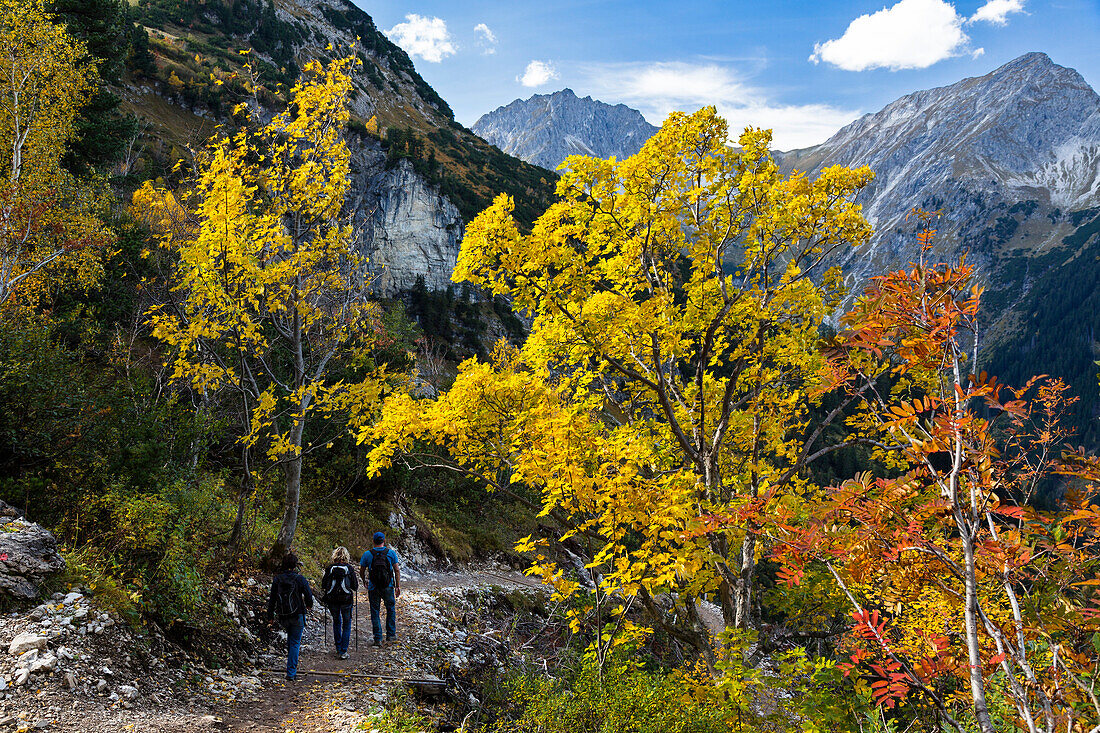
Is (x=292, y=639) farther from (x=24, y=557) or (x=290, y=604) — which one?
(x=24, y=557)

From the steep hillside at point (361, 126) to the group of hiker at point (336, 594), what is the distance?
28.3m

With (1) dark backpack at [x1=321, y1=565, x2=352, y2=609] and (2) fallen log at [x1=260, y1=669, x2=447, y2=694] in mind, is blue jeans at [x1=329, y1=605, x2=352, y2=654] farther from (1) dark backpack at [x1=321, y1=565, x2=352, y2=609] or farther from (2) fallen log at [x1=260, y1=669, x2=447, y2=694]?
(2) fallen log at [x1=260, y1=669, x2=447, y2=694]

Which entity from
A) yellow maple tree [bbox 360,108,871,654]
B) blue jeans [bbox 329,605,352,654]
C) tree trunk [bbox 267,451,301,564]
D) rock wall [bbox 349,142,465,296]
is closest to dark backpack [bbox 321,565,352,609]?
blue jeans [bbox 329,605,352,654]

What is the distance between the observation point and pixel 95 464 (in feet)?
21.9

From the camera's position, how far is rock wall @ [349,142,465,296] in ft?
174

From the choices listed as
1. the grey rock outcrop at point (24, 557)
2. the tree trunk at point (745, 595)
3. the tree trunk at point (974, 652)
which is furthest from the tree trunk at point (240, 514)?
the tree trunk at point (974, 652)

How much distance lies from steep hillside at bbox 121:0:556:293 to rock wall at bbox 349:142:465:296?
101 millimetres

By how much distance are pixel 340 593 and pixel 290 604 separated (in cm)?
102

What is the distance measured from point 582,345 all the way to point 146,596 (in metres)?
5.52

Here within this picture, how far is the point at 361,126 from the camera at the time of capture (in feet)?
177

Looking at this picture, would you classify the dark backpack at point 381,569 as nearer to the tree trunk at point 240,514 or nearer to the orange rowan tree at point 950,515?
the tree trunk at point 240,514

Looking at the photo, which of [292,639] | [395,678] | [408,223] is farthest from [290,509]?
[408,223]

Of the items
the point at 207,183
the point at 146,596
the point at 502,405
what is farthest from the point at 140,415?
the point at 502,405

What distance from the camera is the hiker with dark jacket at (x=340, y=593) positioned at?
758cm
